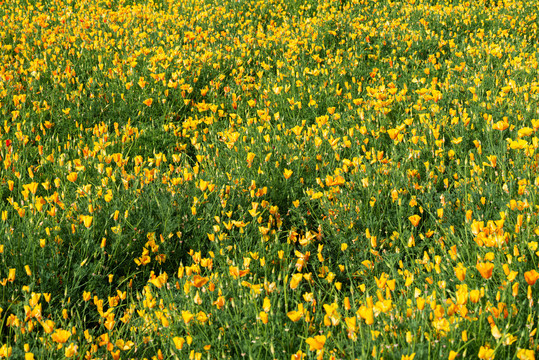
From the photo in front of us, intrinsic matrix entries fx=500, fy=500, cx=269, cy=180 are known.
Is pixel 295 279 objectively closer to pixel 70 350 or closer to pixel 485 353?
pixel 485 353

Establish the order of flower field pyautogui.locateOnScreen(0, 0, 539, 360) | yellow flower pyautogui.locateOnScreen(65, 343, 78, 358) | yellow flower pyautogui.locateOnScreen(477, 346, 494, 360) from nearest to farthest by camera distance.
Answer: yellow flower pyautogui.locateOnScreen(477, 346, 494, 360) → yellow flower pyautogui.locateOnScreen(65, 343, 78, 358) → flower field pyautogui.locateOnScreen(0, 0, 539, 360)

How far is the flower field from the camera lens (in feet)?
6.61

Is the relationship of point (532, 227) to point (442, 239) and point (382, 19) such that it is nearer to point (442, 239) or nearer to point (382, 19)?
point (442, 239)

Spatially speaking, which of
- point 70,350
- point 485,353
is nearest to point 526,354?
point 485,353

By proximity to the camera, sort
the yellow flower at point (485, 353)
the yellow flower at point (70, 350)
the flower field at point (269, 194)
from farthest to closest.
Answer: the flower field at point (269, 194) → the yellow flower at point (70, 350) → the yellow flower at point (485, 353)

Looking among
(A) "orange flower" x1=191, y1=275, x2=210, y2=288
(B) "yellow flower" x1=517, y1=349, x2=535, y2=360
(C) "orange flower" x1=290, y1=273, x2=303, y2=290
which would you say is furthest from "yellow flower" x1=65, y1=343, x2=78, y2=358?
(B) "yellow flower" x1=517, y1=349, x2=535, y2=360

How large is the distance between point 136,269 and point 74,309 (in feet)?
1.24

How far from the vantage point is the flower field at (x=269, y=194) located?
6.61ft

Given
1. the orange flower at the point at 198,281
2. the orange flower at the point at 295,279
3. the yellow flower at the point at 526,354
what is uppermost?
the yellow flower at the point at 526,354

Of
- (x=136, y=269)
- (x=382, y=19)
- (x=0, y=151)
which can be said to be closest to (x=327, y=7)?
(x=382, y=19)

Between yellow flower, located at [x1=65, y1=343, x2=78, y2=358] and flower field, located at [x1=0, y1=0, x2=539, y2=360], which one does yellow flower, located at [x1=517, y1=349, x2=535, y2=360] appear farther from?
yellow flower, located at [x1=65, y1=343, x2=78, y2=358]

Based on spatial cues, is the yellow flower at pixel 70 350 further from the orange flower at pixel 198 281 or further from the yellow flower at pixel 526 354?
the yellow flower at pixel 526 354

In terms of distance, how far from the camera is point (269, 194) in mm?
3244

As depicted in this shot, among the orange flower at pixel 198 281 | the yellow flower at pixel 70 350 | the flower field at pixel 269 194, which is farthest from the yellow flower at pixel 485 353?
the yellow flower at pixel 70 350
